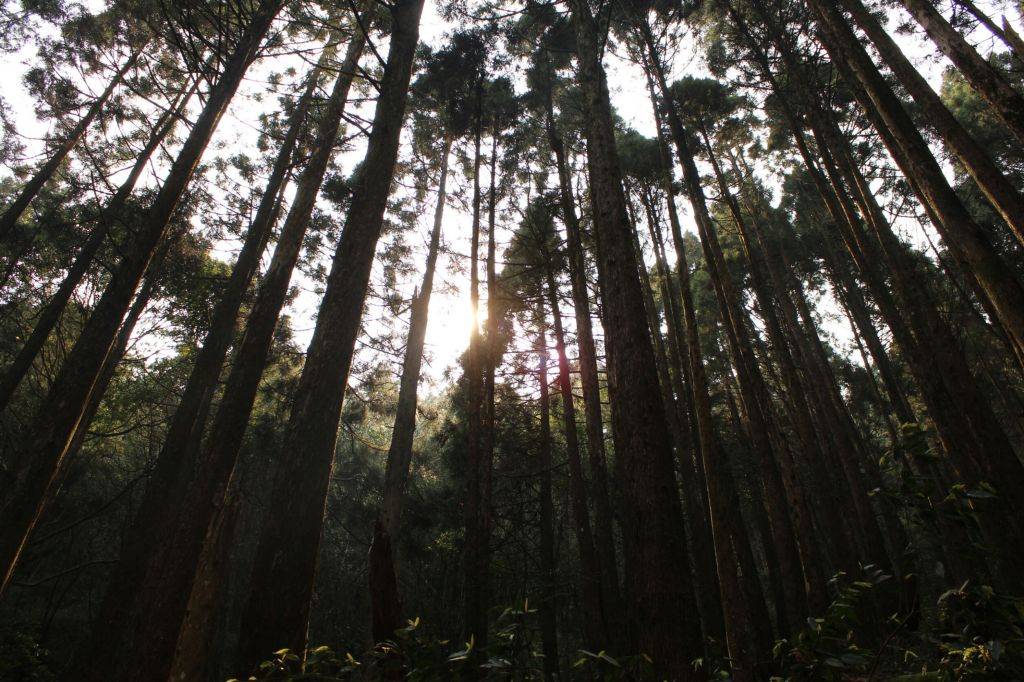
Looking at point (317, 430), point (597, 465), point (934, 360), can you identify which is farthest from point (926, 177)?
point (317, 430)

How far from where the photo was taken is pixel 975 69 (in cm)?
584

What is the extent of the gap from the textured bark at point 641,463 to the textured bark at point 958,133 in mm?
4441

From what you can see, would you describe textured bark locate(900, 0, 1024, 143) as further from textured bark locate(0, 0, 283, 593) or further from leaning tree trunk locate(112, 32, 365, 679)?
textured bark locate(0, 0, 283, 593)

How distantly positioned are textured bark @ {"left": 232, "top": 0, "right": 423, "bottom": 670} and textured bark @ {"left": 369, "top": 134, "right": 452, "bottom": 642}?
2.24 ft

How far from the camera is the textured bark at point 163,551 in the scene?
5.02 meters

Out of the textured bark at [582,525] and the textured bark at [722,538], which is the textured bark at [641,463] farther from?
the textured bark at [582,525]

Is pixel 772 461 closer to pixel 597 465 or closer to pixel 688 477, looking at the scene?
pixel 597 465

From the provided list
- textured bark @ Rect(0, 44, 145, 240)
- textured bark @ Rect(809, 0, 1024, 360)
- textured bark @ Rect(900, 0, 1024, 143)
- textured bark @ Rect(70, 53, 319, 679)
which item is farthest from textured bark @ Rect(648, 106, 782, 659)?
textured bark @ Rect(0, 44, 145, 240)

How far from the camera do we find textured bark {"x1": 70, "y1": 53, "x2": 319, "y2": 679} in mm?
5023

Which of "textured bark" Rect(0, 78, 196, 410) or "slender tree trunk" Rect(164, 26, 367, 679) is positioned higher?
"textured bark" Rect(0, 78, 196, 410)

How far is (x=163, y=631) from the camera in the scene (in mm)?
4926

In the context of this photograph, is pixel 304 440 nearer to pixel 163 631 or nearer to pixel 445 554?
pixel 163 631

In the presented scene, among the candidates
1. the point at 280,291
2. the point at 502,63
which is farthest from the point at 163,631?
the point at 502,63

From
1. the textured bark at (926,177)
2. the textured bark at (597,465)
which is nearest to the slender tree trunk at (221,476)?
the textured bark at (597,465)
